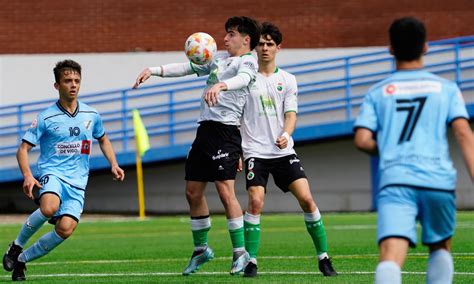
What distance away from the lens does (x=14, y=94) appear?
29906mm

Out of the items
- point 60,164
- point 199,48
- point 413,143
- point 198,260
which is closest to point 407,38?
point 413,143

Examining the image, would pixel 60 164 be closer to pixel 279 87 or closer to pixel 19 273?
pixel 19 273

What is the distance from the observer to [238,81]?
9938 mm

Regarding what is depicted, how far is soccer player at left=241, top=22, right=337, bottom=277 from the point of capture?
10758 mm

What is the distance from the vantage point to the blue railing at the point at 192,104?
28141mm

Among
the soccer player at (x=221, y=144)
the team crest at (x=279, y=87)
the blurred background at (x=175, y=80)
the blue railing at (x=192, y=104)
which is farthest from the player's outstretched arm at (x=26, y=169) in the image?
the blurred background at (x=175, y=80)

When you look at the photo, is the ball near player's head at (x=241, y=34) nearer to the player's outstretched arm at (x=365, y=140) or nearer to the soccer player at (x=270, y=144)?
the soccer player at (x=270, y=144)

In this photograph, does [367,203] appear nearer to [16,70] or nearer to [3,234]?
[16,70]

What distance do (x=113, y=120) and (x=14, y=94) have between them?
2694 millimetres

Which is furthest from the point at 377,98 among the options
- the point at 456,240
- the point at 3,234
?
the point at 3,234

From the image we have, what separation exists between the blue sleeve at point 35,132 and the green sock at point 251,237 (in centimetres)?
203

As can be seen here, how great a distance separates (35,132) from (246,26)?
2134 mm

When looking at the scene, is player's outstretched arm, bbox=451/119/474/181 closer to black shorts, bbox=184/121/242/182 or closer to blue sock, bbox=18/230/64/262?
black shorts, bbox=184/121/242/182

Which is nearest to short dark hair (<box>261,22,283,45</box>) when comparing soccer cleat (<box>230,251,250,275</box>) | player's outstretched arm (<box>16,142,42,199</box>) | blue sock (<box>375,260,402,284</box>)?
soccer cleat (<box>230,251,250,275</box>)
